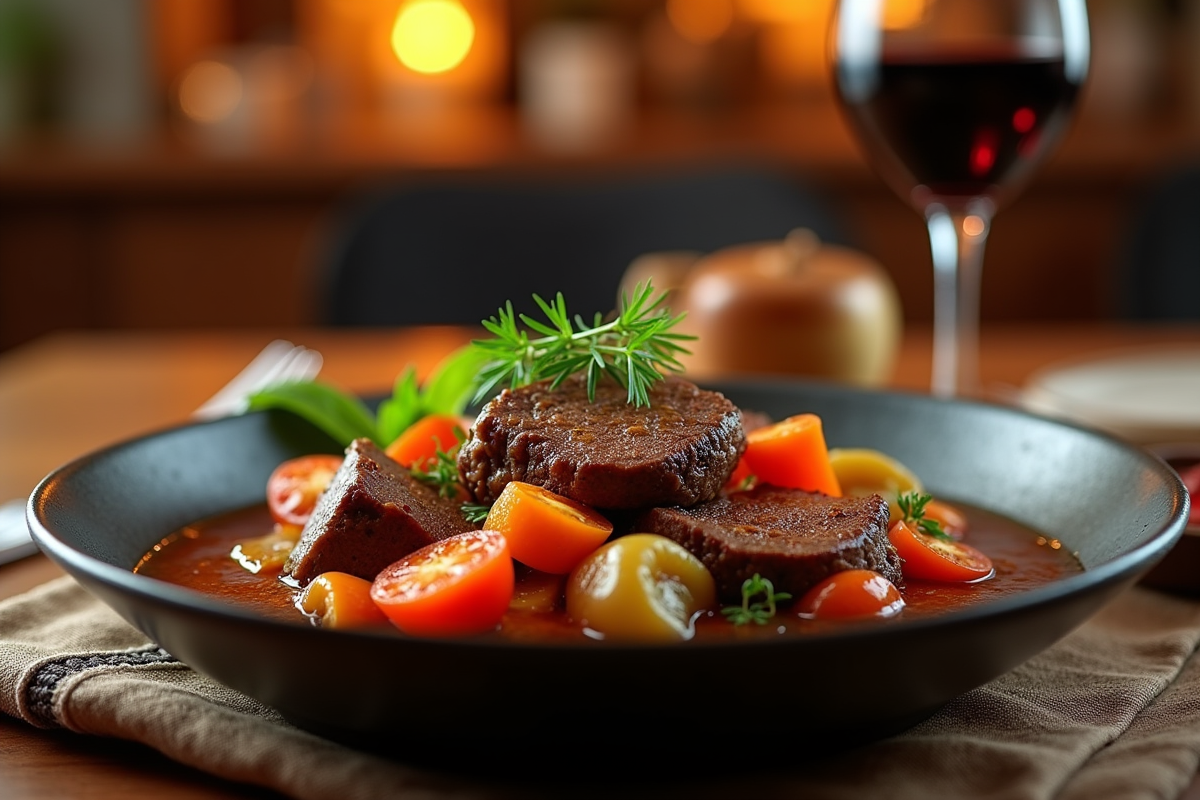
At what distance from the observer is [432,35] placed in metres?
5.63

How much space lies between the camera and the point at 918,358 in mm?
2721

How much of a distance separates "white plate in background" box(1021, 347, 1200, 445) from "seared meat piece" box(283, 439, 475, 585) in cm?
97

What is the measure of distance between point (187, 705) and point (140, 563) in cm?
31

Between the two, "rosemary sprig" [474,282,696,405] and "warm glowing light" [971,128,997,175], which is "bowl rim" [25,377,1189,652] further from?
"warm glowing light" [971,128,997,175]

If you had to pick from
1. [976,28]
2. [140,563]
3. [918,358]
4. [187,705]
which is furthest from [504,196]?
[187,705]

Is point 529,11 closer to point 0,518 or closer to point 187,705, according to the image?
point 0,518

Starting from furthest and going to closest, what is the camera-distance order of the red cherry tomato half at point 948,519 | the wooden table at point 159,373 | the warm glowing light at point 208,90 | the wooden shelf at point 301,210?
the warm glowing light at point 208,90, the wooden shelf at point 301,210, the wooden table at point 159,373, the red cherry tomato half at point 948,519

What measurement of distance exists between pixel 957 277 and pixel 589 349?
82 cm

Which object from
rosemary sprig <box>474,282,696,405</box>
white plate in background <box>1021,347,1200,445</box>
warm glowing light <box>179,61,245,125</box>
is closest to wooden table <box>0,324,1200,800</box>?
white plate in background <box>1021,347,1200,445</box>

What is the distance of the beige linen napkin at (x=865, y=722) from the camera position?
93 cm

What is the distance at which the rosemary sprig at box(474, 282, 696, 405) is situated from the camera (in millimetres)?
1275

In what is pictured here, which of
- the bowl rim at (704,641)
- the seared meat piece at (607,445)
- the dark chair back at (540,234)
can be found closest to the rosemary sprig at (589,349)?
the seared meat piece at (607,445)

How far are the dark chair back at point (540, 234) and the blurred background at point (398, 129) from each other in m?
1.07

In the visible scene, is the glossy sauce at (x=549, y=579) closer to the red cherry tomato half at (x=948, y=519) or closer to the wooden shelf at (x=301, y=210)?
the red cherry tomato half at (x=948, y=519)
